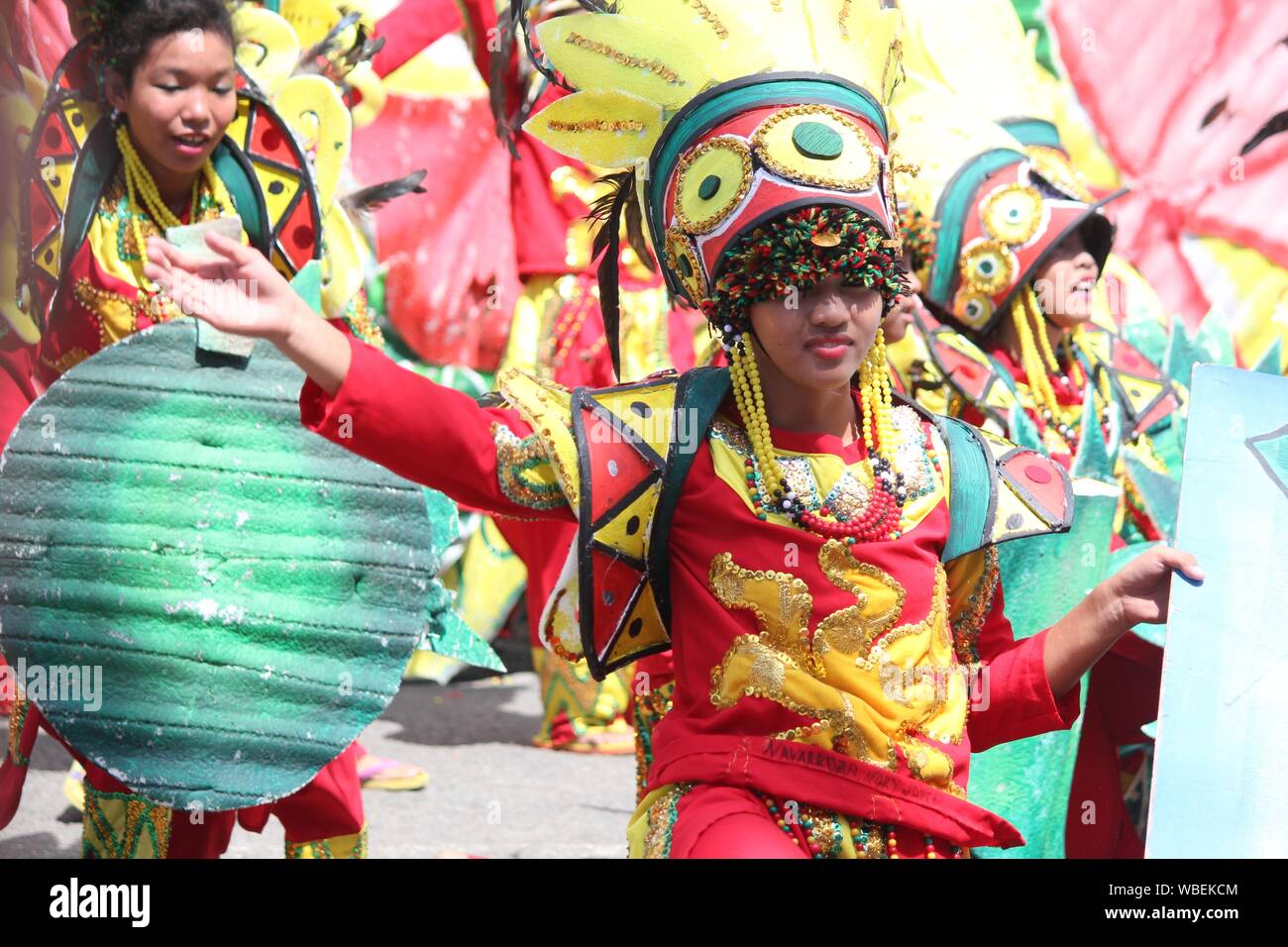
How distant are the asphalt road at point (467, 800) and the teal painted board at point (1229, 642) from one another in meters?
2.75

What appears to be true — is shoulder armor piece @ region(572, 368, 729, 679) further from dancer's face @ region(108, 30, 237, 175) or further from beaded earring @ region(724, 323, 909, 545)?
dancer's face @ region(108, 30, 237, 175)

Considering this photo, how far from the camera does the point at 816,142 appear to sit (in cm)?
262

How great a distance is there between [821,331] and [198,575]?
1.52 m

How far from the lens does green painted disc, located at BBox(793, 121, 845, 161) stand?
2613 mm

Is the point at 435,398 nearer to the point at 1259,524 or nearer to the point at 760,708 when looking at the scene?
the point at 760,708

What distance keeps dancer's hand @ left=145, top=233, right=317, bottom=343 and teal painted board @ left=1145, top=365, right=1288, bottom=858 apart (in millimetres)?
1268

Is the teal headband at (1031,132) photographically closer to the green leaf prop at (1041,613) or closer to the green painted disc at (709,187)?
the green leaf prop at (1041,613)

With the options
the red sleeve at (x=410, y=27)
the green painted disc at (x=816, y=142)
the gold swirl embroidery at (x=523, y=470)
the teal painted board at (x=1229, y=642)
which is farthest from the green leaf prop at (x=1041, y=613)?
the red sleeve at (x=410, y=27)

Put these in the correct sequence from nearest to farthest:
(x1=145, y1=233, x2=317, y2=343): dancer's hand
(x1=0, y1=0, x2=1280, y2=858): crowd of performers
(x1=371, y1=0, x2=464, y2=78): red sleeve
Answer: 1. (x1=145, y1=233, x2=317, y2=343): dancer's hand
2. (x1=0, y1=0, x2=1280, y2=858): crowd of performers
3. (x1=371, y1=0, x2=464, y2=78): red sleeve

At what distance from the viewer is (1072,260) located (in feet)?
16.4

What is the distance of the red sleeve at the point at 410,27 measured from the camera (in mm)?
5902

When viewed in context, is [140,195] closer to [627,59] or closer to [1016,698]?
[627,59]

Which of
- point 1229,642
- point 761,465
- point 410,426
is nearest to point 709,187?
point 761,465

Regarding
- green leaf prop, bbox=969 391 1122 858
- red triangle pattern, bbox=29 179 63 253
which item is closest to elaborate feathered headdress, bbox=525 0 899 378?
green leaf prop, bbox=969 391 1122 858
